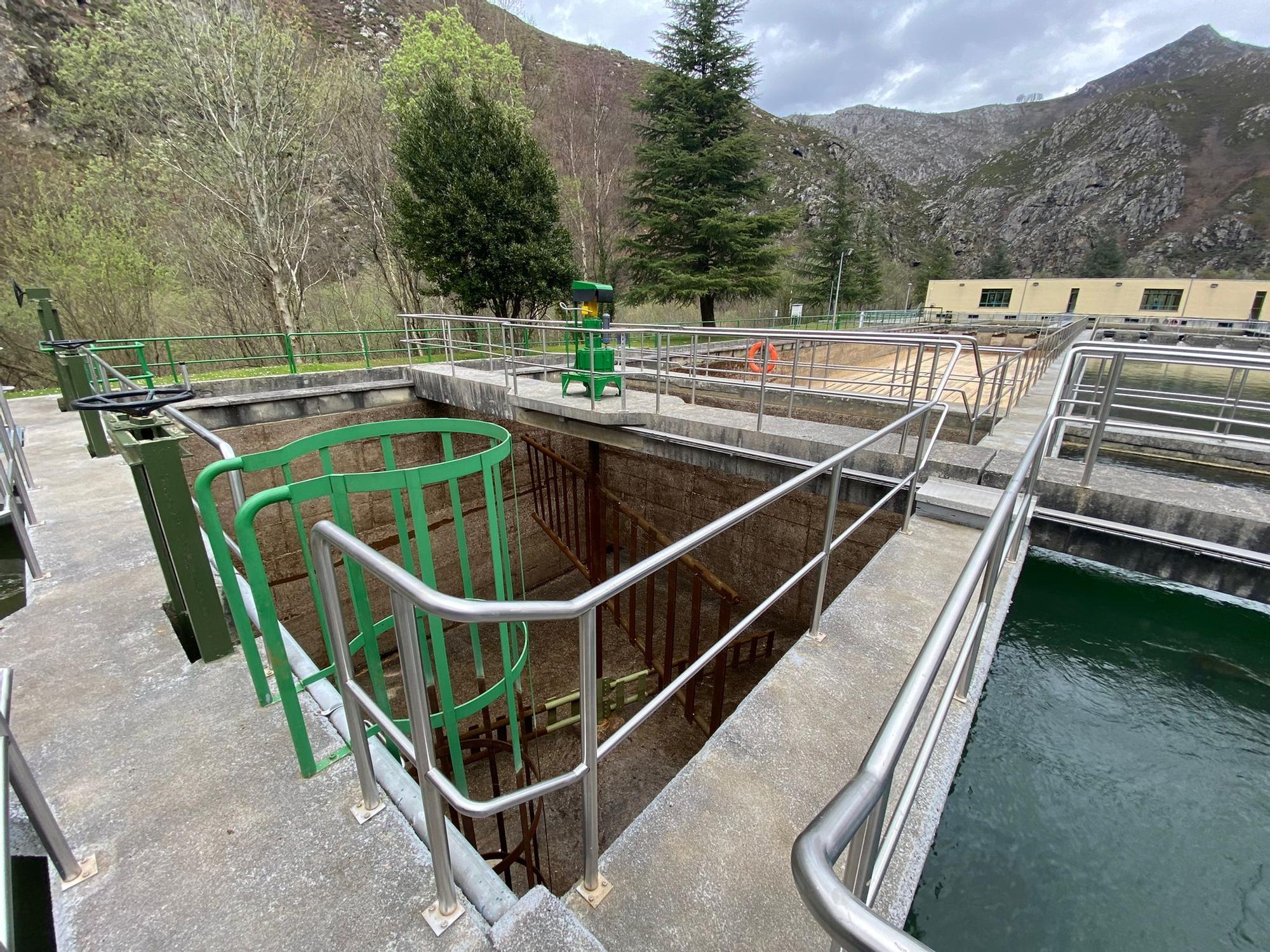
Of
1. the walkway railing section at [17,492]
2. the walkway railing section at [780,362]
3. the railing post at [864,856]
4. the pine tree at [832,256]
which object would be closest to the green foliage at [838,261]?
the pine tree at [832,256]

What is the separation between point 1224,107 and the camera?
323 ft

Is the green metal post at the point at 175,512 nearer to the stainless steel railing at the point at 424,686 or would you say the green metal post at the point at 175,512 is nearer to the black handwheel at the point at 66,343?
the stainless steel railing at the point at 424,686

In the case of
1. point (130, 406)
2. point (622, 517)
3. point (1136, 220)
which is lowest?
point (622, 517)

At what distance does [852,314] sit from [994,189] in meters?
102

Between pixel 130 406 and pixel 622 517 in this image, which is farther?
pixel 622 517

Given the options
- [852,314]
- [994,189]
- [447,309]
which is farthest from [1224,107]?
[447,309]

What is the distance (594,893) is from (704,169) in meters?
20.9

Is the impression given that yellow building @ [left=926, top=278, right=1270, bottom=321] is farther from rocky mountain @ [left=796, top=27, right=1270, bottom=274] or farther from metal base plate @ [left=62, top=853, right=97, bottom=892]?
metal base plate @ [left=62, top=853, right=97, bottom=892]

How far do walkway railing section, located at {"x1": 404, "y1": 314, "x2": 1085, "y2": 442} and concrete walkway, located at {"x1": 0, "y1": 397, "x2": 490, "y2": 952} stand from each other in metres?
4.40

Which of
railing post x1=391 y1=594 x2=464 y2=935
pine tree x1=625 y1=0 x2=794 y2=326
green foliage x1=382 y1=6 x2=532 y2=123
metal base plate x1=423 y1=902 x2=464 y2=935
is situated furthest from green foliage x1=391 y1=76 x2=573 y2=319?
metal base plate x1=423 y1=902 x2=464 y2=935

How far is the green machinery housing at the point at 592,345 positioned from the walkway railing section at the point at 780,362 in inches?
5.2

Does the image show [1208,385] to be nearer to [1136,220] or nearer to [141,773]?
[141,773]

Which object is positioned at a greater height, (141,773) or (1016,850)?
(141,773)

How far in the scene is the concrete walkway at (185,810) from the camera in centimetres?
148
